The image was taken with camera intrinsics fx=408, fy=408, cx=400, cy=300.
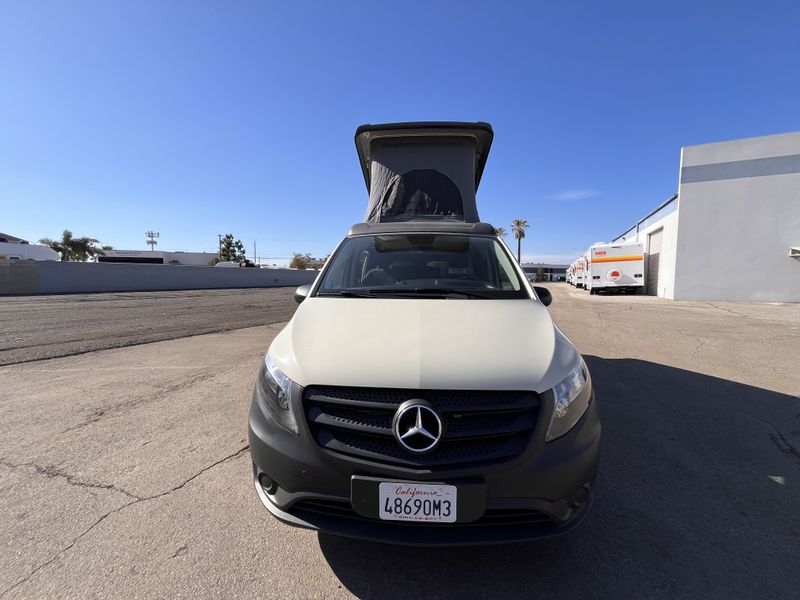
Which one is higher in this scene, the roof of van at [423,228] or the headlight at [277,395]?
the roof of van at [423,228]

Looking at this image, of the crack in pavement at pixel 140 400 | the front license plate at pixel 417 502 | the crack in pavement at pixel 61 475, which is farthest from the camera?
the crack in pavement at pixel 140 400

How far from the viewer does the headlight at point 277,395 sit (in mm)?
2015

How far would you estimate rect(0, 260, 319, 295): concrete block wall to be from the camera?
22.8 metres

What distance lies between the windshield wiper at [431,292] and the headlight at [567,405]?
3.02 feet

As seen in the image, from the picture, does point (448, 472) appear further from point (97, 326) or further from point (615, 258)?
point (615, 258)

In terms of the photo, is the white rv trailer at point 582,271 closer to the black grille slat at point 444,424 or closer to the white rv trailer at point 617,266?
the white rv trailer at point 617,266

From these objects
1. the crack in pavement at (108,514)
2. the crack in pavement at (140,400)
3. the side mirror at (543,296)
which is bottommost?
the crack in pavement at (108,514)

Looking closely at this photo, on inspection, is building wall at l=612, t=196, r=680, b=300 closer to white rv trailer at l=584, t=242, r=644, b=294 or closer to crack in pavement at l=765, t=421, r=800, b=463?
white rv trailer at l=584, t=242, r=644, b=294

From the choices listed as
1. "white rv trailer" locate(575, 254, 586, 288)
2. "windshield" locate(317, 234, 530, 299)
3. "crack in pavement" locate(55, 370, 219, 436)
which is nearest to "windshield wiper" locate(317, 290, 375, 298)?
"windshield" locate(317, 234, 530, 299)

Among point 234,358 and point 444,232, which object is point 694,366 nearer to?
point 444,232

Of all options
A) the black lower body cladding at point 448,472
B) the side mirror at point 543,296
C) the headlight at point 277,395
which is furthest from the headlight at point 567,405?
the headlight at point 277,395

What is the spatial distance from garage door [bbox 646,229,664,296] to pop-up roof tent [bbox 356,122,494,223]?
22.0 metres

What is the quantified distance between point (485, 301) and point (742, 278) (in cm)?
2145

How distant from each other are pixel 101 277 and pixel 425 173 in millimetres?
27933
